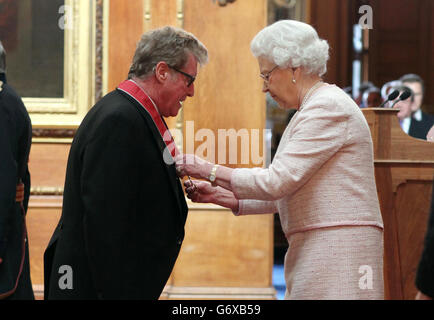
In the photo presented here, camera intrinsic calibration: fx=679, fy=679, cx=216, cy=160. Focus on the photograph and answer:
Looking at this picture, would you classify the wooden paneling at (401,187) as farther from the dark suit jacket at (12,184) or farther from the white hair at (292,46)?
the dark suit jacket at (12,184)

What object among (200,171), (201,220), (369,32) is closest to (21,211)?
(200,171)

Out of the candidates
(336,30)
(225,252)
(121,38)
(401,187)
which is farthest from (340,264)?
(336,30)

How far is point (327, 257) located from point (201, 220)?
2575mm

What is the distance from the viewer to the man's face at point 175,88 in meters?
2.51

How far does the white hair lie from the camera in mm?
2498

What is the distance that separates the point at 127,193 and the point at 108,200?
7 centimetres

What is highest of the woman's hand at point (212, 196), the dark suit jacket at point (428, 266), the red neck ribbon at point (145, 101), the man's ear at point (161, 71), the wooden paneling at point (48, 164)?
the man's ear at point (161, 71)

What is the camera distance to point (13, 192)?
3.26 m

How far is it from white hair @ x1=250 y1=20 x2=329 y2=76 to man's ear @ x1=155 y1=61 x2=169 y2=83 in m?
0.37

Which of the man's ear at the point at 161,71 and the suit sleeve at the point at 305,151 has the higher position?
the man's ear at the point at 161,71

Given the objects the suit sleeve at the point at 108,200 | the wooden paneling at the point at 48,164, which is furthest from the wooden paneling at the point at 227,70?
the suit sleeve at the point at 108,200

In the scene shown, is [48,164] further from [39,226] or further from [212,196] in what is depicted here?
[212,196]

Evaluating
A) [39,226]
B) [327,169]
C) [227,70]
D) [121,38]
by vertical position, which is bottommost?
[39,226]

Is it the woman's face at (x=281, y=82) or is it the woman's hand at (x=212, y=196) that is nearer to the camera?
the woman's face at (x=281, y=82)
